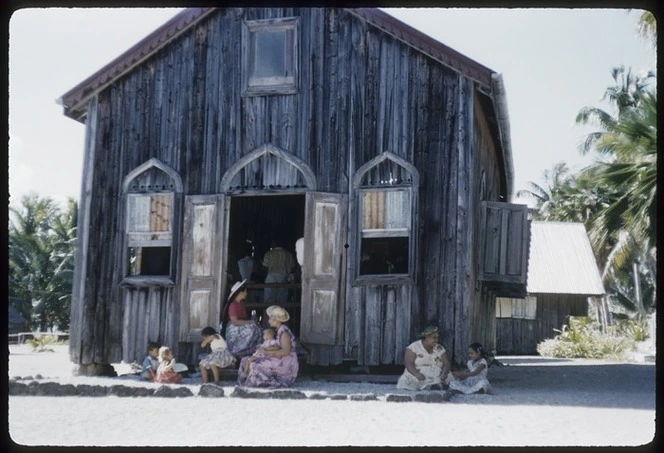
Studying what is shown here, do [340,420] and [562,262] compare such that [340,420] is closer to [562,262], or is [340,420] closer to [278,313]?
[278,313]

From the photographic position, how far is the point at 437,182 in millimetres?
13609

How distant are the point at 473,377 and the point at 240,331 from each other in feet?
12.4

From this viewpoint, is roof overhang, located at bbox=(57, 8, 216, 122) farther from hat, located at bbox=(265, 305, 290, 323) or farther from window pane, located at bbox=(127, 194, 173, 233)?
hat, located at bbox=(265, 305, 290, 323)

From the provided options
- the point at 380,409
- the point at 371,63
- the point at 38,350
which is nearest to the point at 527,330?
the point at 38,350

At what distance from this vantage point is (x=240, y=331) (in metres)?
13.5

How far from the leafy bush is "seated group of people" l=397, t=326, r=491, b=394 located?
1434 centimetres

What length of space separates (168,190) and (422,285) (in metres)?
4.80

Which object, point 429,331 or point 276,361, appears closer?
point 276,361

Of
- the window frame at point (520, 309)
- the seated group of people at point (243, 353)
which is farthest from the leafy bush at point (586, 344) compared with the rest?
the seated group of people at point (243, 353)

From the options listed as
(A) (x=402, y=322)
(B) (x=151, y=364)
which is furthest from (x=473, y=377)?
(B) (x=151, y=364)

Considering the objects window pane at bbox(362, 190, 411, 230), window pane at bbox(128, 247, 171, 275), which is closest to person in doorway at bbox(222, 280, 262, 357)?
window pane at bbox(362, 190, 411, 230)

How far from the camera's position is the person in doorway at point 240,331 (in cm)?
1348

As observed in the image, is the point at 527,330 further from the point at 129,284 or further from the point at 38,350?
Answer: the point at 129,284

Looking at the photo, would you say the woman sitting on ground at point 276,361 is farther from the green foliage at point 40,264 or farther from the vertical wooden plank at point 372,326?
the green foliage at point 40,264
